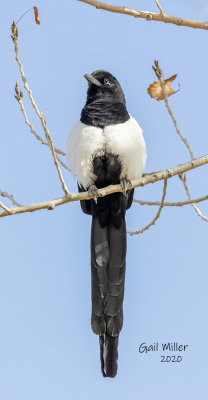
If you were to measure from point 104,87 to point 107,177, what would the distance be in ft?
2.98

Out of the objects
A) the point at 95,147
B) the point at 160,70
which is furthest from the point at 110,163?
the point at 160,70

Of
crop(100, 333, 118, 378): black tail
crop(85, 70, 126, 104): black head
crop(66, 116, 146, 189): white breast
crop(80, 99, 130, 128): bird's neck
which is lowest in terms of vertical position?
crop(100, 333, 118, 378): black tail

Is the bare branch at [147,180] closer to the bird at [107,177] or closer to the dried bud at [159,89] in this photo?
the bird at [107,177]

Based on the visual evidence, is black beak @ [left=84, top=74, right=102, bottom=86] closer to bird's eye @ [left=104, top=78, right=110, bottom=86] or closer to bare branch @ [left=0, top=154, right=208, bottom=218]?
bird's eye @ [left=104, top=78, right=110, bottom=86]

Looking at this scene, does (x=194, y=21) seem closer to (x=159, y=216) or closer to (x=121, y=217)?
(x=159, y=216)

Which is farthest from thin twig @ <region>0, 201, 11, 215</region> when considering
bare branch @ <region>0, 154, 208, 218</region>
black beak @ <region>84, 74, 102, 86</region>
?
black beak @ <region>84, 74, 102, 86</region>

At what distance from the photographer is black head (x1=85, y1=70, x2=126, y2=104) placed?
549 cm

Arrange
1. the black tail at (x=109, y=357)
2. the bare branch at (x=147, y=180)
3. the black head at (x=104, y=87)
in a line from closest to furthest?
the bare branch at (x=147, y=180), the black tail at (x=109, y=357), the black head at (x=104, y=87)

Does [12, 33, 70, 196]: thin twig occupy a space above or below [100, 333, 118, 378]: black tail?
above

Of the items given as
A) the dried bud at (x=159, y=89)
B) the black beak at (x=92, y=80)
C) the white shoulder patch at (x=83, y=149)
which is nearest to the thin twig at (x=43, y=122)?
the dried bud at (x=159, y=89)

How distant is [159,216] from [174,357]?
64.3 inches

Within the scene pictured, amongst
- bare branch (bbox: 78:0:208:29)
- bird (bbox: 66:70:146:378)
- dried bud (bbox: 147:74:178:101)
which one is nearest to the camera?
bare branch (bbox: 78:0:208:29)

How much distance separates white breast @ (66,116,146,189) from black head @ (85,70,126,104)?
1.14ft

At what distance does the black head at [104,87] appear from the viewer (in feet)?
18.0
